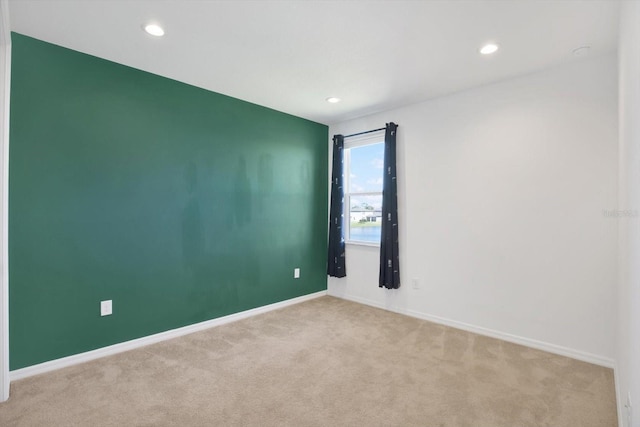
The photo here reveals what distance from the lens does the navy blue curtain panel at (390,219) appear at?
3.86m

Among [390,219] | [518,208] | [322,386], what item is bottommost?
[322,386]

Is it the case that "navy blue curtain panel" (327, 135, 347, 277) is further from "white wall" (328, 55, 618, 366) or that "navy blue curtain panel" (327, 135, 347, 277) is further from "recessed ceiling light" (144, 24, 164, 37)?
"recessed ceiling light" (144, 24, 164, 37)

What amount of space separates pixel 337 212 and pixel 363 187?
50 centimetres

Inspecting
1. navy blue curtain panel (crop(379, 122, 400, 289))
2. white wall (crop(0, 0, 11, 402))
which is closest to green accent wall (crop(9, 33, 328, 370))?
white wall (crop(0, 0, 11, 402))

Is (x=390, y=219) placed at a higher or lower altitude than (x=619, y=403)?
higher

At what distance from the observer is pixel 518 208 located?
3.02 meters

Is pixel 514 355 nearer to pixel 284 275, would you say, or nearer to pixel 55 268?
pixel 284 275

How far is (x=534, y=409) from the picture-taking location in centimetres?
203

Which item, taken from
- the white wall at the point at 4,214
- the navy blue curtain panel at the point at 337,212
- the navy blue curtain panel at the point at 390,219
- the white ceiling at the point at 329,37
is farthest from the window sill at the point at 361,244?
the white wall at the point at 4,214

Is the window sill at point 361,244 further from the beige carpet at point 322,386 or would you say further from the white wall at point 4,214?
the white wall at point 4,214

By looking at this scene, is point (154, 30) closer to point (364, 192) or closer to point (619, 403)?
point (364, 192)

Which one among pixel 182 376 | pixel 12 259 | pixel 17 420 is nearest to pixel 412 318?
pixel 182 376

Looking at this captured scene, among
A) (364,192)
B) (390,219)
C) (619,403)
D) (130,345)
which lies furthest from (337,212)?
(619,403)

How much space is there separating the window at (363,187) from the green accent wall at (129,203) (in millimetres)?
951
